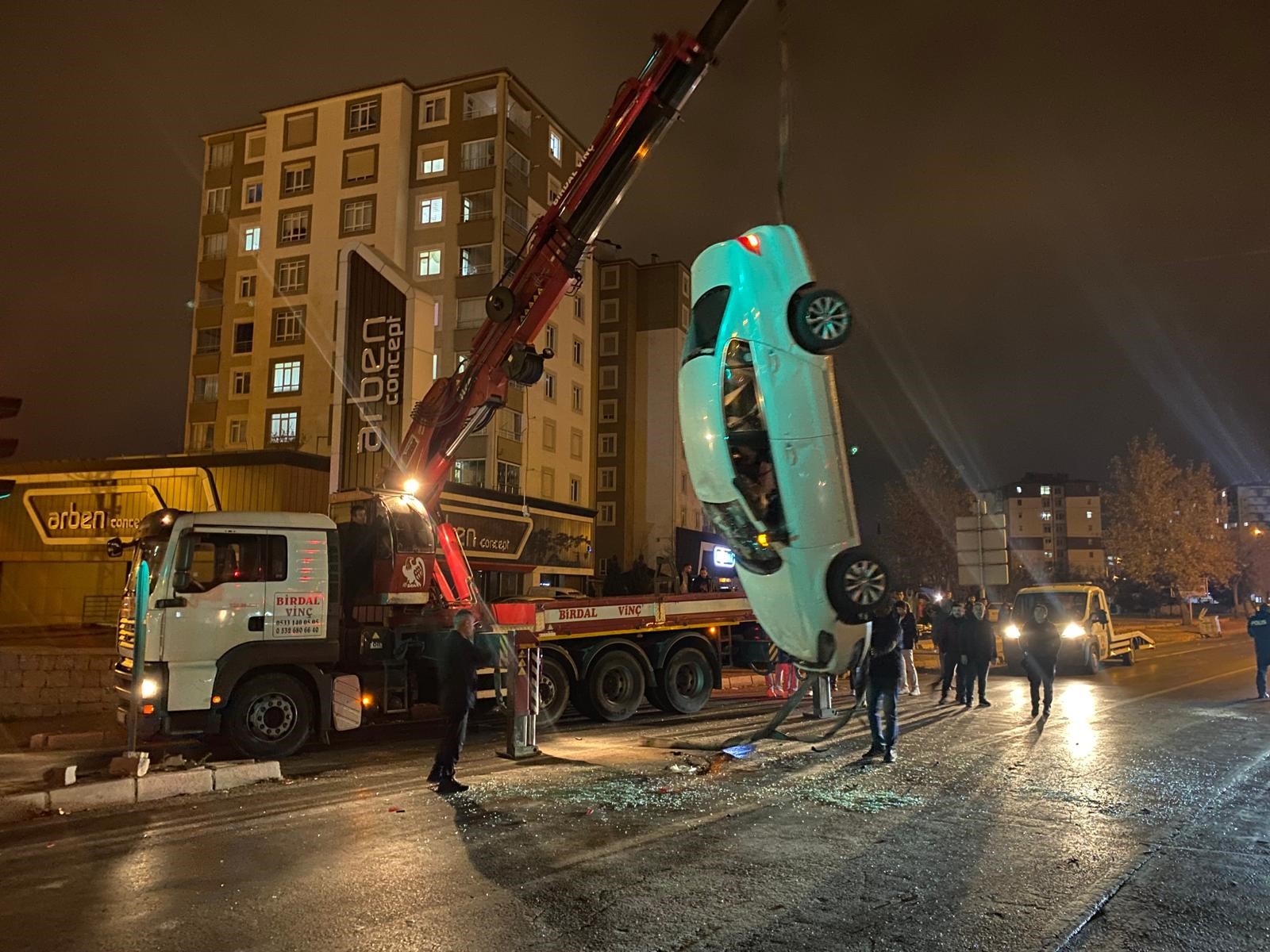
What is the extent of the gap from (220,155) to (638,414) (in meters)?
23.9

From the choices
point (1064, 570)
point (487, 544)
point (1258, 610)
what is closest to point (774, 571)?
point (1258, 610)

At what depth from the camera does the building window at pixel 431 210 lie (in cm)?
3925

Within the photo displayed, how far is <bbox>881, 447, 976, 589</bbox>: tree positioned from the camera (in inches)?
1800

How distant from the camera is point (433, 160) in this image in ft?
130

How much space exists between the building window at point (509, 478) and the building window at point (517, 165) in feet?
39.8

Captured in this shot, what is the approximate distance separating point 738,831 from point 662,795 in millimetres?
1386

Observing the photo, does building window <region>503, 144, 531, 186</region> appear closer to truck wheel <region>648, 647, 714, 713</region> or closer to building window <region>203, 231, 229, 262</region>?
building window <region>203, 231, 229, 262</region>

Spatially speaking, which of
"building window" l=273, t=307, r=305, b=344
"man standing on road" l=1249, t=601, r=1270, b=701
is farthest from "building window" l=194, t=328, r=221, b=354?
"man standing on road" l=1249, t=601, r=1270, b=701

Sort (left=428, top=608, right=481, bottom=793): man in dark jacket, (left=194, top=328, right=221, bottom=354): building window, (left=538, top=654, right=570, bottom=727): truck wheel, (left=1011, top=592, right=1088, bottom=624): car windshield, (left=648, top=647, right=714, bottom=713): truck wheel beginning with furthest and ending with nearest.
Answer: (left=194, top=328, right=221, bottom=354): building window, (left=1011, top=592, right=1088, bottom=624): car windshield, (left=648, top=647, right=714, bottom=713): truck wheel, (left=538, top=654, right=570, bottom=727): truck wheel, (left=428, top=608, right=481, bottom=793): man in dark jacket

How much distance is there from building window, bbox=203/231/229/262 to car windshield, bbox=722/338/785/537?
41934 millimetres

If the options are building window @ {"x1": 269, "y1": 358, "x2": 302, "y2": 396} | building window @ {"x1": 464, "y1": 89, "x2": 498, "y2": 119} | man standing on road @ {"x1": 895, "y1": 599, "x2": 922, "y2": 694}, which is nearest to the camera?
man standing on road @ {"x1": 895, "y1": 599, "x2": 922, "y2": 694}

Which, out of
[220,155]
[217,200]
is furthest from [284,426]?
[220,155]

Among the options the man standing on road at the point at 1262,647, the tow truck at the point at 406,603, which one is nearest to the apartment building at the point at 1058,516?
the man standing on road at the point at 1262,647

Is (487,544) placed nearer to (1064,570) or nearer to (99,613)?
(99,613)
